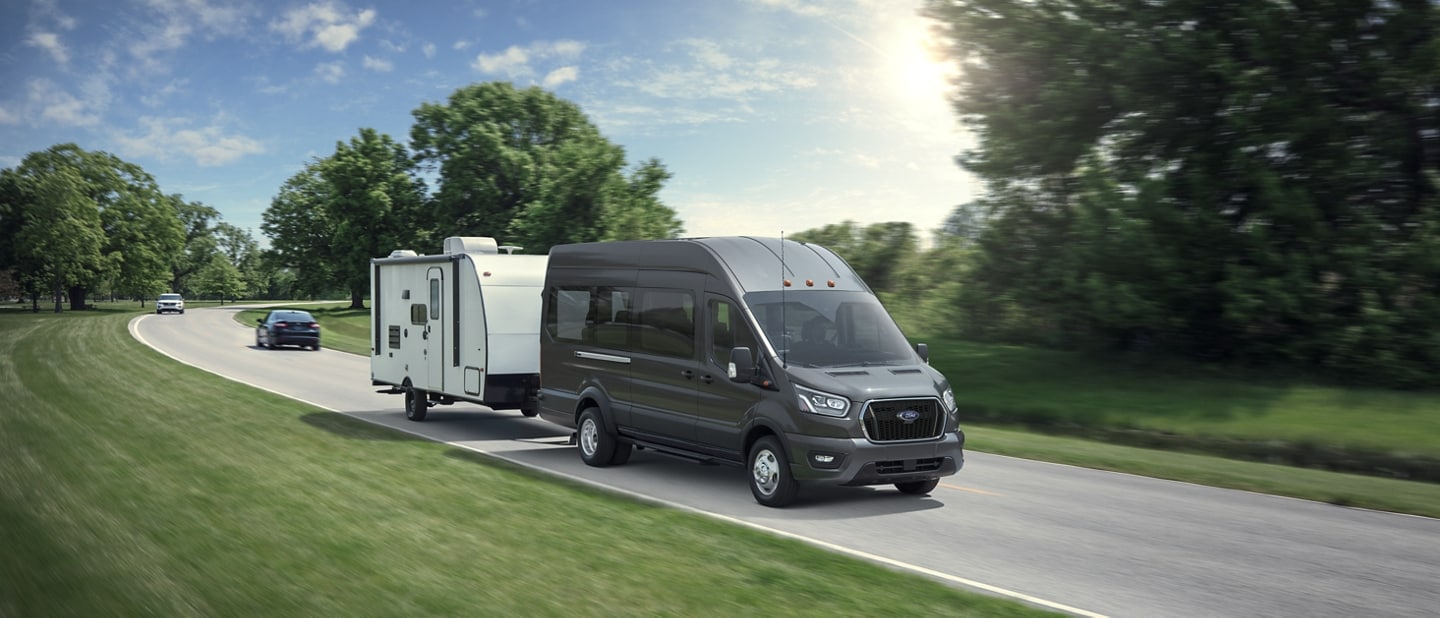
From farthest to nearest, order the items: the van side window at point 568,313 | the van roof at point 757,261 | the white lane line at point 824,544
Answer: the van side window at point 568,313
the van roof at point 757,261
the white lane line at point 824,544

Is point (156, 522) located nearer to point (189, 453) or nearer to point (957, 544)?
point (189, 453)

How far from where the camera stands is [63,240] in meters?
86.4

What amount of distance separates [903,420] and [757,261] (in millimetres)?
2483

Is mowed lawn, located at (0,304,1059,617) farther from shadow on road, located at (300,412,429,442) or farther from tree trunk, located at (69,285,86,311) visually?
tree trunk, located at (69,285,86,311)

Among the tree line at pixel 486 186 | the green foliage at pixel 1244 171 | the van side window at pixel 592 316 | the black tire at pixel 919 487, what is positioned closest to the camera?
the black tire at pixel 919 487

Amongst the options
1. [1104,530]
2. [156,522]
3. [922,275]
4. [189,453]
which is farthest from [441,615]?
[922,275]

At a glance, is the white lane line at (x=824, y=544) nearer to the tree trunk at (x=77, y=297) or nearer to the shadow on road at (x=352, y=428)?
Answer: the shadow on road at (x=352, y=428)

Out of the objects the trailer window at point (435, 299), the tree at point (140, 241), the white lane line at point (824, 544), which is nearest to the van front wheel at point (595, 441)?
the white lane line at point (824, 544)

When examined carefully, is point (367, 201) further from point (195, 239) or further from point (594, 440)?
point (195, 239)

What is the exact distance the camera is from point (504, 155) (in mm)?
56281

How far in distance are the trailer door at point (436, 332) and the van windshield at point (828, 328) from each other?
7.18m

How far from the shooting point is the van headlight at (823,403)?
9.80m

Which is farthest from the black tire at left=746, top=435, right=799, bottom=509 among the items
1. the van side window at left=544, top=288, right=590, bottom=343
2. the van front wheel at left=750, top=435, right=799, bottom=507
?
the van side window at left=544, top=288, right=590, bottom=343

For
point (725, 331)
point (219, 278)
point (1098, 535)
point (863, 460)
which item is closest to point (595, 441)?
point (725, 331)
